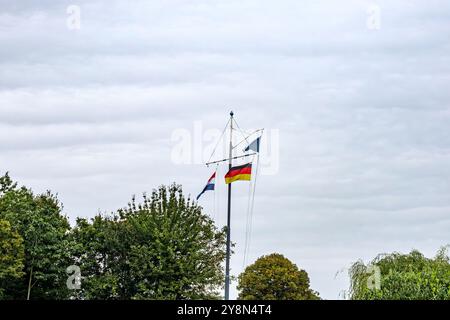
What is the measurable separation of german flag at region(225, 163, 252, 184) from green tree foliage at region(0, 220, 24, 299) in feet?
62.8

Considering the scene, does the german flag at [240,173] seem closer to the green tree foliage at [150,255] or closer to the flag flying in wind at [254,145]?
the flag flying in wind at [254,145]

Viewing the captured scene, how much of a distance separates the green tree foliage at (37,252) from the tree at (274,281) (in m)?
24.9

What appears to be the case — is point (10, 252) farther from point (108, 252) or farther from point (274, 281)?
point (274, 281)

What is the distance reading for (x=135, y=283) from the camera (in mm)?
69938

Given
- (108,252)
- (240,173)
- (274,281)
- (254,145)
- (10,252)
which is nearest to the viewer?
(240,173)

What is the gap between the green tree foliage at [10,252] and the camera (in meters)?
61.0

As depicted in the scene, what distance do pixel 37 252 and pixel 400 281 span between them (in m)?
30.5

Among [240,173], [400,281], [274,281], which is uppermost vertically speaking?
[240,173]

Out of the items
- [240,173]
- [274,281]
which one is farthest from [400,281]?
[274,281]

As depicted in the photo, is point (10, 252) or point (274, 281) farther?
point (274, 281)

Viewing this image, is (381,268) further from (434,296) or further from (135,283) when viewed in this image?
(135,283)

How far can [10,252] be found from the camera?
202 ft

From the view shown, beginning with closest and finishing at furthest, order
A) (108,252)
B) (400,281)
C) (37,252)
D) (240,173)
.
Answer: (400,281), (240,173), (37,252), (108,252)
